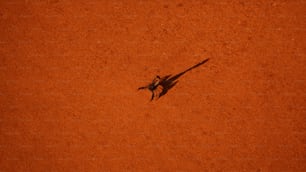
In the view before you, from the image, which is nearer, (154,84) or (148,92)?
(154,84)

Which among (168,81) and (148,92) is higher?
(168,81)

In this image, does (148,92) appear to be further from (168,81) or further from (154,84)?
(168,81)

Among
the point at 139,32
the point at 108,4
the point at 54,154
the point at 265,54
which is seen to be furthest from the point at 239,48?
the point at 54,154

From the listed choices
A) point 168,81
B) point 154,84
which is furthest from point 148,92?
point 168,81

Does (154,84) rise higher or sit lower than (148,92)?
higher

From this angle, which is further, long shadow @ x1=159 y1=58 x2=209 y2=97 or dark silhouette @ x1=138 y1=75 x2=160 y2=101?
long shadow @ x1=159 y1=58 x2=209 y2=97

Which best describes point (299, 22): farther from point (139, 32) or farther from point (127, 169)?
point (127, 169)

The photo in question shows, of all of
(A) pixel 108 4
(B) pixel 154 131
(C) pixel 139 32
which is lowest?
(B) pixel 154 131

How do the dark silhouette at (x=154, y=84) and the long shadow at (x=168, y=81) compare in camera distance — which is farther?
the long shadow at (x=168, y=81)
